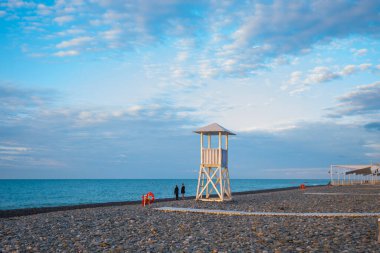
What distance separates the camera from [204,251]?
9.19 metres

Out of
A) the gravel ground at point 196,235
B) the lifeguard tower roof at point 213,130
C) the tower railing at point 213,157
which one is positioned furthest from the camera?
the lifeguard tower roof at point 213,130

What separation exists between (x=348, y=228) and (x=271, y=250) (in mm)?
4326

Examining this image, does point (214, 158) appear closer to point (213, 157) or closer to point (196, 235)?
point (213, 157)

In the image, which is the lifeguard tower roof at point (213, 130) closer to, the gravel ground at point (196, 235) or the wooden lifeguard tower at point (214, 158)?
the wooden lifeguard tower at point (214, 158)

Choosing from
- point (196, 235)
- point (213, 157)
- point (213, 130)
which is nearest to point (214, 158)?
point (213, 157)

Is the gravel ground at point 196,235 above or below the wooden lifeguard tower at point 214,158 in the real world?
below

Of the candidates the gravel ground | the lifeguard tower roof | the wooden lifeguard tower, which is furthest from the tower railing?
the gravel ground

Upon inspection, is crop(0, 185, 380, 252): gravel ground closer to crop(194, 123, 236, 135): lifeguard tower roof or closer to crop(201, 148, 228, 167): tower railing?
crop(201, 148, 228, 167): tower railing

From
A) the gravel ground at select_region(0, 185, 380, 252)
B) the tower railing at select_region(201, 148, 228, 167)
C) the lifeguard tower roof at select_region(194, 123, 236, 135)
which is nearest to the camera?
the gravel ground at select_region(0, 185, 380, 252)

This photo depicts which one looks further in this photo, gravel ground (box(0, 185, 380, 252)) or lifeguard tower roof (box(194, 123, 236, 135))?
lifeguard tower roof (box(194, 123, 236, 135))

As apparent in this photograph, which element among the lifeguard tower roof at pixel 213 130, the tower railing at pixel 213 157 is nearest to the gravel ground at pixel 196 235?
the tower railing at pixel 213 157

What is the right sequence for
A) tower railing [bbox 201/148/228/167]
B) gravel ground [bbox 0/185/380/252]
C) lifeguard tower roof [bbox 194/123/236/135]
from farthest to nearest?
lifeguard tower roof [bbox 194/123/236/135], tower railing [bbox 201/148/228/167], gravel ground [bbox 0/185/380/252]

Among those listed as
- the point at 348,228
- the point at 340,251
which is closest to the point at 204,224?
the point at 348,228

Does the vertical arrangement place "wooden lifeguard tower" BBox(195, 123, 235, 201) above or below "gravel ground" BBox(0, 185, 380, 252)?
above
